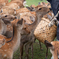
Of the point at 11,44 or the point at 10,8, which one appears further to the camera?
the point at 10,8

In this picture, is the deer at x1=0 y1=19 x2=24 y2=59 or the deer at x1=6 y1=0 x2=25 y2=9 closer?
the deer at x1=0 y1=19 x2=24 y2=59

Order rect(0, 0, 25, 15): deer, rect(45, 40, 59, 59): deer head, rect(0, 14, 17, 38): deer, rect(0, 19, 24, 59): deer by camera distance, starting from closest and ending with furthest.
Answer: rect(45, 40, 59, 59): deer head → rect(0, 19, 24, 59): deer → rect(0, 14, 17, 38): deer → rect(0, 0, 25, 15): deer

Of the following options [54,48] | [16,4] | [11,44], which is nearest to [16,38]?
[11,44]

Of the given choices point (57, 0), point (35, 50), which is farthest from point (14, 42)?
point (35, 50)

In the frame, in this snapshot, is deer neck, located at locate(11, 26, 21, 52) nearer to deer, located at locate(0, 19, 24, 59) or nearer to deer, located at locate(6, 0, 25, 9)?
deer, located at locate(0, 19, 24, 59)

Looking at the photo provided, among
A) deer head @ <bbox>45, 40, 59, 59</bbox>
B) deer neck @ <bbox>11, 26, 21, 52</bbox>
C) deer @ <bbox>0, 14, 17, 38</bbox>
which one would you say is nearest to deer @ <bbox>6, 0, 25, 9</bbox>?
deer @ <bbox>0, 14, 17, 38</bbox>

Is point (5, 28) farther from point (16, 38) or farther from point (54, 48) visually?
point (54, 48)

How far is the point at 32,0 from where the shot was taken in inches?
492

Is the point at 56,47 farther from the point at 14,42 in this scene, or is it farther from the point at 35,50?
the point at 35,50

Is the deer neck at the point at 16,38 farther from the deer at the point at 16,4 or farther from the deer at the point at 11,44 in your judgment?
the deer at the point at 16,4

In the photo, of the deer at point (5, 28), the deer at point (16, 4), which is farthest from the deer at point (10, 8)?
the deer at point (5, 28)

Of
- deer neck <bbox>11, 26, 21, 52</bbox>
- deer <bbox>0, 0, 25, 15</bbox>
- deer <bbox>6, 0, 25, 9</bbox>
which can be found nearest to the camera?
deer neck <bbox>11, 26, 21, 52</bbox>

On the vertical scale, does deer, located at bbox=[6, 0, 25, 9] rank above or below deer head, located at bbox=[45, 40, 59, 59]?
below

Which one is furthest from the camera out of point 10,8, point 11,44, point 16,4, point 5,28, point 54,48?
point 16,4
